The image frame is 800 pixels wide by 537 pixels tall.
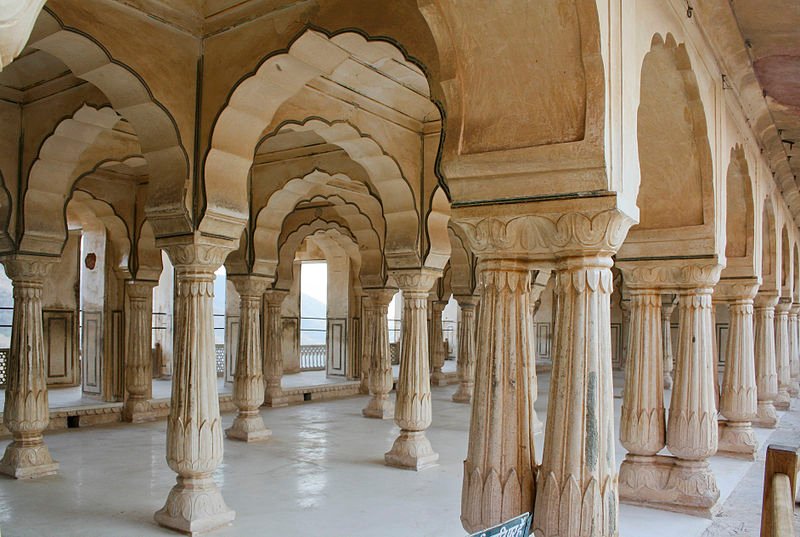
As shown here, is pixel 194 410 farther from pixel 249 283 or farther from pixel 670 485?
pixel 249 283

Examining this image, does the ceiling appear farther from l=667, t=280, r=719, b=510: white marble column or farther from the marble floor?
the marble floor

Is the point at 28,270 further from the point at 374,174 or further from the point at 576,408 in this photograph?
the point at 576,408

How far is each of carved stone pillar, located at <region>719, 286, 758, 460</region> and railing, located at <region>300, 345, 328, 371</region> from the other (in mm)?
13421

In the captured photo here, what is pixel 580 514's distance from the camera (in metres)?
3.03

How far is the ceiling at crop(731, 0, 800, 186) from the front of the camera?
557cm

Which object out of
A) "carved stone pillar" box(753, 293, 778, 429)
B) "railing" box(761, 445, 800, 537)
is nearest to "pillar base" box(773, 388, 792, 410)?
"carved stone pillar" box(753, 293, 778, 429)

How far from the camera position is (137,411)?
11406mm

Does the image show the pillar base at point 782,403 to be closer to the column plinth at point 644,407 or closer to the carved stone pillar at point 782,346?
the carved stone pillar at point 782,346

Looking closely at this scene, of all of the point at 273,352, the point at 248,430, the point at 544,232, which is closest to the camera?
the point at 544,232

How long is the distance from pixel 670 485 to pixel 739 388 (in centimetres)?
299

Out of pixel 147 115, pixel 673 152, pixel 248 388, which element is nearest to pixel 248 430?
pixel 248 388

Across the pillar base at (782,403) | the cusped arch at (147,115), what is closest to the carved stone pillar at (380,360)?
the cusped arch at (147,115)

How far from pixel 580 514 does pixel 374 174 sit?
5692mm

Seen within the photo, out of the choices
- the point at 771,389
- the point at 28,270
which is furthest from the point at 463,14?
the point at 771,389
